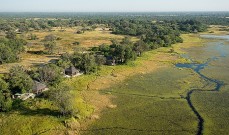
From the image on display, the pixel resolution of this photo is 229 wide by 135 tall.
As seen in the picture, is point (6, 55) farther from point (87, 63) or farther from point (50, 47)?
point (87, 63)

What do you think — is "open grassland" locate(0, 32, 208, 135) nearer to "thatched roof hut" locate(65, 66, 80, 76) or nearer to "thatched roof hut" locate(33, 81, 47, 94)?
"thatched roof hut" locate(65, 66, 80, 76)

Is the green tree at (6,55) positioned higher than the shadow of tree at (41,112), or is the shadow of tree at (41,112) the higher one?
the green tree at (6,55)

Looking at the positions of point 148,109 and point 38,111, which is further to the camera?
point 148,109

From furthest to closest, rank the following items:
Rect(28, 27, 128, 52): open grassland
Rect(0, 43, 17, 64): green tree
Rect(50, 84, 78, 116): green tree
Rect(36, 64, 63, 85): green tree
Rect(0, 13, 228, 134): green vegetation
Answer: Rect(28, 27, 128, 52): open grassland < Rect(0, 43, 17, 64): green tree < Rect(36, 64, 63, 85): green tree < Rect(50, 84, 78, 116): green tree < Rect(0, 13, 228, 134): green vegetation

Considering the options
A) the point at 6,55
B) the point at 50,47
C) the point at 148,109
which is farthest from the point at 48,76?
the point at 50,47

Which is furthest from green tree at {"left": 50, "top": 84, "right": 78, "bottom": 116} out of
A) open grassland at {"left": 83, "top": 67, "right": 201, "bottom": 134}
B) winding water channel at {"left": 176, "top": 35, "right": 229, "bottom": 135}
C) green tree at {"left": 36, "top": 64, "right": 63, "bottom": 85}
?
winding water channel at {"left": 176, "top": 35, "right": 229, "bottom": 135}

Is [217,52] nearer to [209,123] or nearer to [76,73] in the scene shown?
[76,73]

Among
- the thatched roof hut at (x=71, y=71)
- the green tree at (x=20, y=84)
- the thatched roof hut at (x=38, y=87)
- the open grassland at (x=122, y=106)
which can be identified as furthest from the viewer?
the thatched roof hut at (x=71, y=71)

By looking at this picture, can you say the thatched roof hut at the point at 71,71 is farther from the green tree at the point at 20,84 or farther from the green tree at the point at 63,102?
the green tree at the point at 63,102

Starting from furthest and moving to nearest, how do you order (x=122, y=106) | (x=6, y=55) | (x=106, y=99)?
1. (x=6, y=55)
2. (x=106, y=99)
3. (x=122, y=106)

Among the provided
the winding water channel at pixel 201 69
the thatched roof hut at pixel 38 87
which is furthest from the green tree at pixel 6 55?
the winding water channel at pixel 201 69

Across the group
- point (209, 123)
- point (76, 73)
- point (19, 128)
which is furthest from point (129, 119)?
point (76, 73)

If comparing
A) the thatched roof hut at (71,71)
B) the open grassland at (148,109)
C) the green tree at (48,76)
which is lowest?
the open grassland at (148,109)
